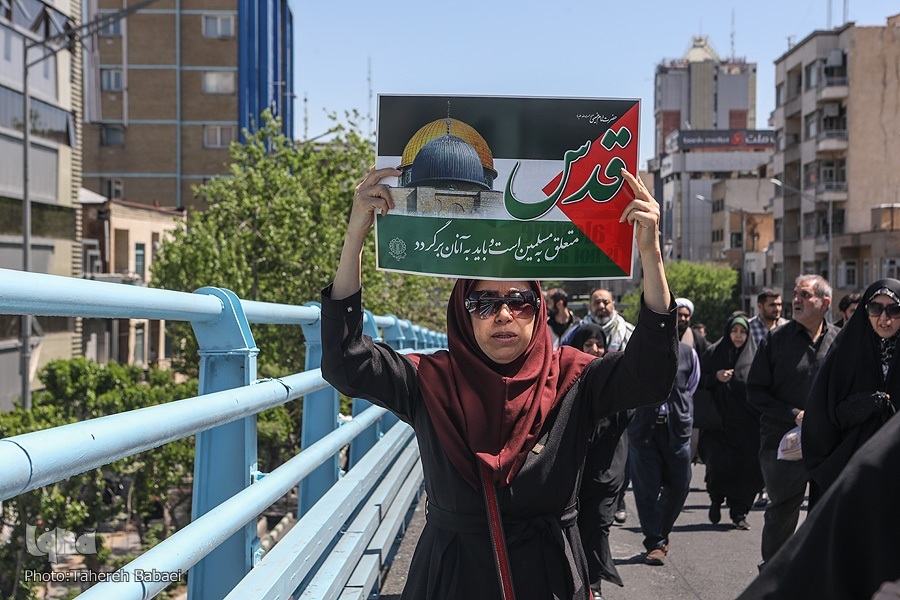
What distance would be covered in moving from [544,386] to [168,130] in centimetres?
6932

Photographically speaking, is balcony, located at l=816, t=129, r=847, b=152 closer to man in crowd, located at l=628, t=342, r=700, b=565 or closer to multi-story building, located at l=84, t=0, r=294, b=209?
multi-story building, located at l=84, t=0, r=294, b=209

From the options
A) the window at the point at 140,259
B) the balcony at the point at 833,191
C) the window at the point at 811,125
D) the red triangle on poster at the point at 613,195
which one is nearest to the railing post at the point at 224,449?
the red triangle on poster at the point at 613,195

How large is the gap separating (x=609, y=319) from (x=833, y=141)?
→ 63.0 metres

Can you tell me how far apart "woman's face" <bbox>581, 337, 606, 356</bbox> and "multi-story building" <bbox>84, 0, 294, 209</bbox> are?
207 feet

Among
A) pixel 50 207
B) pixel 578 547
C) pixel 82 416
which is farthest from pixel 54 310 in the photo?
pixel 50 207

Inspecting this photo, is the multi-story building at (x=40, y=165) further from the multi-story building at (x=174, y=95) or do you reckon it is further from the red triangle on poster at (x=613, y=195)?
the red triangle on poster at (x=613, y=195)

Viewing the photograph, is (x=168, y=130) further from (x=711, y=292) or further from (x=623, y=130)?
(x=623, y=130)

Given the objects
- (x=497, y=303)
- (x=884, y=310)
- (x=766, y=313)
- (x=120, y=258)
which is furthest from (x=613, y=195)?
(x=120, y=258)

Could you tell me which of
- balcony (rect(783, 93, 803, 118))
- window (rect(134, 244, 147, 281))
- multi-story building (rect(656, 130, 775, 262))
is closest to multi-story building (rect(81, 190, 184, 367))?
window (rect(134, 244, 147, 281))

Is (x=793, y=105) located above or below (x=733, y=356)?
above

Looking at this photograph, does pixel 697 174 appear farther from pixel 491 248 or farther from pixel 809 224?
pixel 491 248

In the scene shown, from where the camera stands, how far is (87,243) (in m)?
45.1

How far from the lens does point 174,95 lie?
229ft

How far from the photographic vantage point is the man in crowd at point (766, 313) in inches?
420
